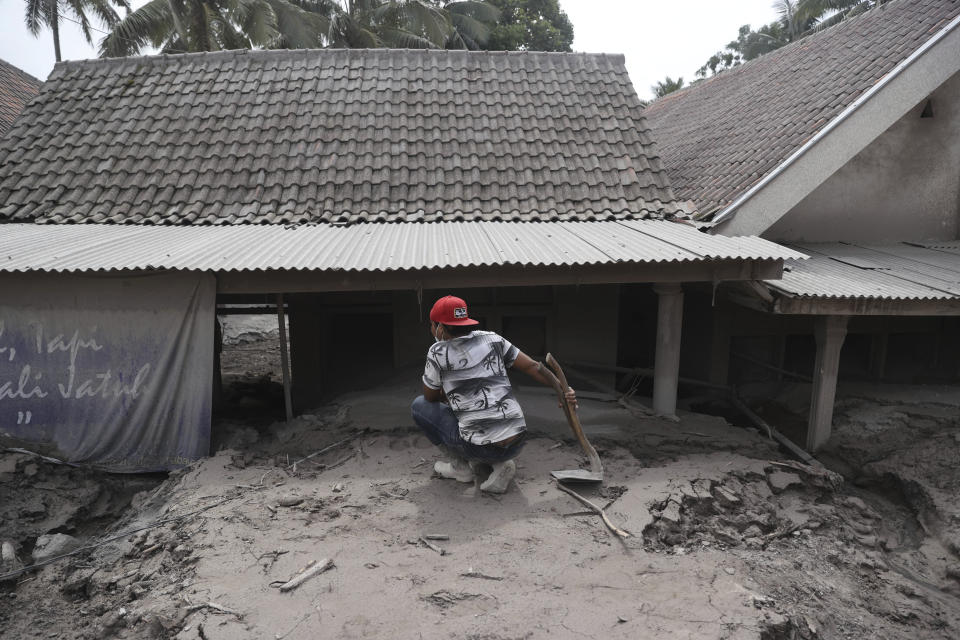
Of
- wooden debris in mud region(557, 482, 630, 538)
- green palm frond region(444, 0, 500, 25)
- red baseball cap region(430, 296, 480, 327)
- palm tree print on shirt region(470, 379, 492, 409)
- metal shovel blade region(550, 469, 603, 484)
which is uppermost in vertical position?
green palm frond region(444, 0, 500, 25)

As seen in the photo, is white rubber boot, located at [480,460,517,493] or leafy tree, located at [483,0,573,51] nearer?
white rubber boot, located at [480,460,517,493]

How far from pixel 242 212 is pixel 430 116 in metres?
3.11

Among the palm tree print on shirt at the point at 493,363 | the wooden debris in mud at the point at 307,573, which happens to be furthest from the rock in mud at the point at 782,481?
the wooden debris in mud at the point at 307,573

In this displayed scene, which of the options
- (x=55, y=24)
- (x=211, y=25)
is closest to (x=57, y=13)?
(x=55, y=24)

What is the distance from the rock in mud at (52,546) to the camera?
4.22 m

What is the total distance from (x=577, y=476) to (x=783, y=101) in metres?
7.07

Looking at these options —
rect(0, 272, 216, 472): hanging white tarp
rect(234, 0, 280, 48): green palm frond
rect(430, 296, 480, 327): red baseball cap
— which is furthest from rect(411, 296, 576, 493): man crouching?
rect(234, 0, 280, 48): green palm frond

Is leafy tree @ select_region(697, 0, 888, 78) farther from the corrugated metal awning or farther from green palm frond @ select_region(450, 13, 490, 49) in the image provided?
the corrugated metal awning

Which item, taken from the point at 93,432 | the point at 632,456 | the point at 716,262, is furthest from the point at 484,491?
the point at 93,432

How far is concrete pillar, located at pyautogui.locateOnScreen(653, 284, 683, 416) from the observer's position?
614cm

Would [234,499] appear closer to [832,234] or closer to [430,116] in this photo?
[430,116]

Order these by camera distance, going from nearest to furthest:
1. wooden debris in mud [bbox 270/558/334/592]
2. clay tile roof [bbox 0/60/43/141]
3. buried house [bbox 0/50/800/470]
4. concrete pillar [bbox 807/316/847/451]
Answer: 1. wooden debris in mud [bbox 270/558/334/592]
2. buried house [bbox 0/50/800/470]
3. concrete pillar [bbox 807/316/847/451]
4. clay tile roof [bbox 0/60/43/141]

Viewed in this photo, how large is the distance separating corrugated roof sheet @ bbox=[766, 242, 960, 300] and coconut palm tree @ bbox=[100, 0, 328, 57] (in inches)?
609

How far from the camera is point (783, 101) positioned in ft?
27.8
